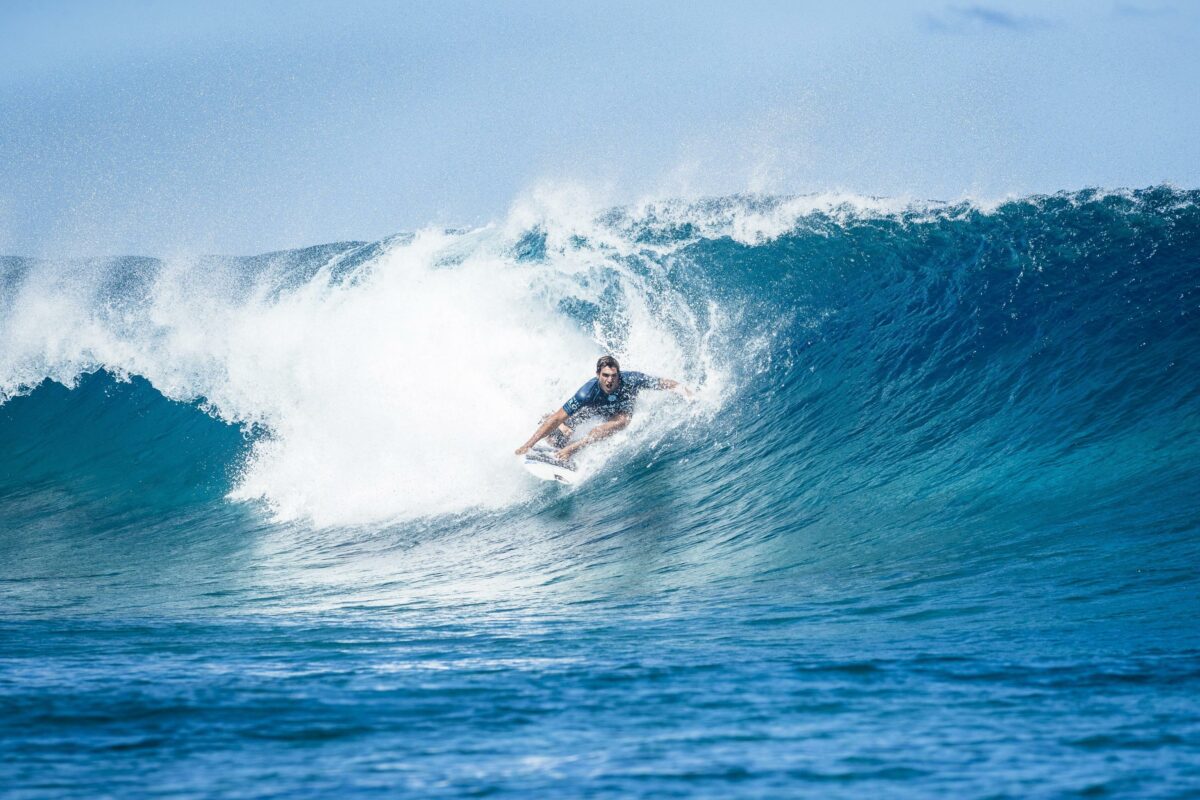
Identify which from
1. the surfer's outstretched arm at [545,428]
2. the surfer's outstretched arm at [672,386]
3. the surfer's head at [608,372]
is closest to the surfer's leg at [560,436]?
the surfer's outstretched arm at [545,428]

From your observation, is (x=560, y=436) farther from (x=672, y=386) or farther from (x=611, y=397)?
(x=672, y=386)

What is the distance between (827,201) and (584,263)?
4320mm

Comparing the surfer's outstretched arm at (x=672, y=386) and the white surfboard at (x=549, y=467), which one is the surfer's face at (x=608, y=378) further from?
the white surfboard at (x=549, y=467)

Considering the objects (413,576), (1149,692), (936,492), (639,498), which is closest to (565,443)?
(639,498)

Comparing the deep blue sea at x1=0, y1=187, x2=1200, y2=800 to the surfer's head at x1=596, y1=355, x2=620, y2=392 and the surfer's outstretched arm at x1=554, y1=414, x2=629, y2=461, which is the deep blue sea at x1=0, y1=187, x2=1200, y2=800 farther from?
the surfer's head at x1=596, y1=355, x2=620, y2=392

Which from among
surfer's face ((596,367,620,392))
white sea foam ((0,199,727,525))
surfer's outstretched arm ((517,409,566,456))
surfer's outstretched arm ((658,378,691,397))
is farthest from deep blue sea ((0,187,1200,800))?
surfer's face ((596,367,620,392))

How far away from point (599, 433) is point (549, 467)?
0.64m

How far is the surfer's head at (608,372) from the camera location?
8.85 metres

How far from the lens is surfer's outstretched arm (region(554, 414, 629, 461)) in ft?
30.1

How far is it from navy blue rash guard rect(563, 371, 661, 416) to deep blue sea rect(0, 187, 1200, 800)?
1.51 ft

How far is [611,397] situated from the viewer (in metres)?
9.31

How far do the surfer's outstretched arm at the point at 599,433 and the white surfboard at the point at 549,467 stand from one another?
86 millimetres

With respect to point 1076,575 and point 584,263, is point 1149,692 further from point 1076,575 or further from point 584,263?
point 584,263

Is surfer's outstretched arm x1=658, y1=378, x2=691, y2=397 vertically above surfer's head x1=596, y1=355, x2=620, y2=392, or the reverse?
surfer's head x1=596, y1=355, x2=620, y2=392
